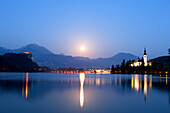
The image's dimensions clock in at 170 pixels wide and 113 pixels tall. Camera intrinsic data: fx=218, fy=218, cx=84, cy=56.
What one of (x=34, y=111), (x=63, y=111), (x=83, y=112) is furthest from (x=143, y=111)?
(x=34, y=111)

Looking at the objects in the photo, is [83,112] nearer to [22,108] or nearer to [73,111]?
[73,111]

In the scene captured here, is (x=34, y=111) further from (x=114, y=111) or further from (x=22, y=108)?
(x=114, y=111)

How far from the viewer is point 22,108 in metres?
18.5

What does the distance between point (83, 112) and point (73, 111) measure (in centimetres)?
92

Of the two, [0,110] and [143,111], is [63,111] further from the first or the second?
[143,111]

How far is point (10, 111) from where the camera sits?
17219 millimetres

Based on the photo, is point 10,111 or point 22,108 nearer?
point 10,111

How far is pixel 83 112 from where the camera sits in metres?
16.9

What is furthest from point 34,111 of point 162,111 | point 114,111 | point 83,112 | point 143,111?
Answer: point 162,111

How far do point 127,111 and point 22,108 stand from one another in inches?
348

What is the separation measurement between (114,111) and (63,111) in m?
4.15

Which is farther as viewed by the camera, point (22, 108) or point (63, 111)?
point (22, 108)

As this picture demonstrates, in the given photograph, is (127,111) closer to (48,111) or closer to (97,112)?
(97,112)

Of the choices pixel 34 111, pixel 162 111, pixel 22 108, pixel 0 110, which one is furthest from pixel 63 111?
pixel 162 111
